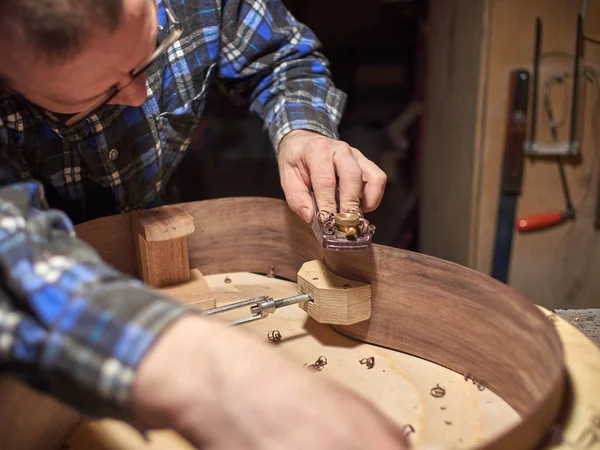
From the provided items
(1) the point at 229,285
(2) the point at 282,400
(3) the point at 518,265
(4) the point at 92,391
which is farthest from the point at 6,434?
(3) the point at 518,265

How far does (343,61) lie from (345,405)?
6.71 feet

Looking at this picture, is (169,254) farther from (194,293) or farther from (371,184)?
(371,184)

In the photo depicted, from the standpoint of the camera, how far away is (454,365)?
33.6 inches

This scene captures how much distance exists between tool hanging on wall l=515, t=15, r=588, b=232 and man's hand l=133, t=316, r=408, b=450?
174 centimetres

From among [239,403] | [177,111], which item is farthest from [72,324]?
[177,111]

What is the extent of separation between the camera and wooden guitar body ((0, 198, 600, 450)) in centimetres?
65

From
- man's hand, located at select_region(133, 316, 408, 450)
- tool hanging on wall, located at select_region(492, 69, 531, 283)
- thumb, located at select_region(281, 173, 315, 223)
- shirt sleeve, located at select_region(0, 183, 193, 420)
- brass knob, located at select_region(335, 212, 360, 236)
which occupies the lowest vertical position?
tool hanging on wall, located at select_region(492, 69, 531, 283)

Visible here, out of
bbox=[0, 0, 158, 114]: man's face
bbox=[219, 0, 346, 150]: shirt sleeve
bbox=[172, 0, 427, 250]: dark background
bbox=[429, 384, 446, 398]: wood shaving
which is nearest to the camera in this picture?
bbox=[0, 0, 158, 114]: man's face

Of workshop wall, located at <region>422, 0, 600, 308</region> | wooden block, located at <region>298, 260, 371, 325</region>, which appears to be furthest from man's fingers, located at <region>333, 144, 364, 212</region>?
workshop wall, located at <region>422, 0, 600, 308</region>

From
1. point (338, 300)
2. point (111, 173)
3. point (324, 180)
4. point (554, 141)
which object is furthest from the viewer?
point (554, 141)

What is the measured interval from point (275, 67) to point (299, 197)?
16.9 inches

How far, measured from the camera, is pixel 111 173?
1.14m

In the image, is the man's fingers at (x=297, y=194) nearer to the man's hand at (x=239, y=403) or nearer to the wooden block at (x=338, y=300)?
the wooden block at (x=338, y=300)

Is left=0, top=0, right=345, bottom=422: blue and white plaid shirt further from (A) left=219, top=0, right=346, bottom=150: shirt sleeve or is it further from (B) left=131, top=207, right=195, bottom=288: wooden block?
(B) left=131, top=207, right=195, bottom=288: wooden block
